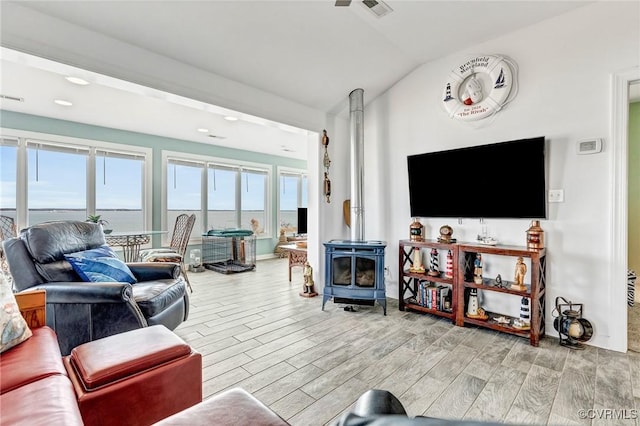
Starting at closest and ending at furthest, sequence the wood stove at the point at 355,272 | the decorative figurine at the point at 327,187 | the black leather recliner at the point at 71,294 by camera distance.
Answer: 1. the black leather recliner at the point at 71,294
2. the wood stove at the point at 355,272
3. the decorative figurine at the point at 327,187

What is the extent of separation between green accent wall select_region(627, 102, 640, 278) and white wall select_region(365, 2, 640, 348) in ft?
7.81

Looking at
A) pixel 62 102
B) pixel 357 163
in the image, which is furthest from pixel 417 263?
pixel 62 102

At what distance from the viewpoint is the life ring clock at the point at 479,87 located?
9.53ft

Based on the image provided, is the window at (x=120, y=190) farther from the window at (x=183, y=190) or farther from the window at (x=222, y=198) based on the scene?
the window at (x=222, y=198)

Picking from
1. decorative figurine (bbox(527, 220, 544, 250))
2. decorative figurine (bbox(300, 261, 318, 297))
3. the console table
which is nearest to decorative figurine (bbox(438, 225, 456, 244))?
decorative figurine (bbox(527, 220, 544, 250))

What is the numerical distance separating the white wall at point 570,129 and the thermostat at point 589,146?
0.14 ft

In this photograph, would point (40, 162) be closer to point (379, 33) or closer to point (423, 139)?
point (379, 33)

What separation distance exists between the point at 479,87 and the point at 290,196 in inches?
208

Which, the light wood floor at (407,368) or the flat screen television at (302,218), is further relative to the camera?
the flat screen television at (302,218)

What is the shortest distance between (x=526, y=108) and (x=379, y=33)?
1.53 m

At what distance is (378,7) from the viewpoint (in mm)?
2535

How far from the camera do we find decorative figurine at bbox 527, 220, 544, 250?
2.59 metres

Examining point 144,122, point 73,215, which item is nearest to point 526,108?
point 144,122

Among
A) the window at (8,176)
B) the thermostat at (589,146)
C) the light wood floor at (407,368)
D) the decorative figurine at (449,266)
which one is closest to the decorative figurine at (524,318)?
the light wood floor at (407,368)
